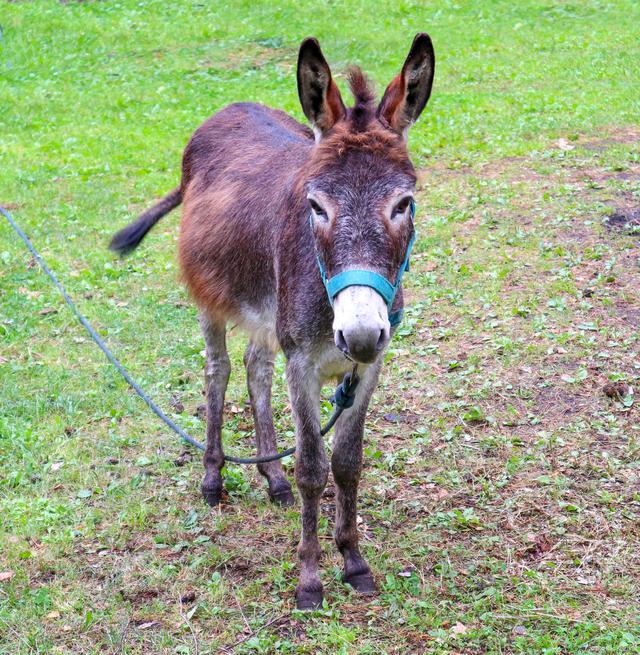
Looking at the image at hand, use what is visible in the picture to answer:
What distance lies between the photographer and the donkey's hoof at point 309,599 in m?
3.53

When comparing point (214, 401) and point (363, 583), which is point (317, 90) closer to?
point (214, 401)

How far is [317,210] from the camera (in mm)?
2957

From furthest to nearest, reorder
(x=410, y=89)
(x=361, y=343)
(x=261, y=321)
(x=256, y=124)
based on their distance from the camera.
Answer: (x=256, y=124)
(x=261, y=321)
(x=410, y=89)
(x=361, y=343)

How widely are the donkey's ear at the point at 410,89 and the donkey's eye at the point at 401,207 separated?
36 centimetres

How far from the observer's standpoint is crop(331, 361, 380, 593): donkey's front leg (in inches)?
139

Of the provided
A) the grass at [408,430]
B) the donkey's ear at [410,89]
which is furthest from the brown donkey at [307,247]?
the grass at [408,430]

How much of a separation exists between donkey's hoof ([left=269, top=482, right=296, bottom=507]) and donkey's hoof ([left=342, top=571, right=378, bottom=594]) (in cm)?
77

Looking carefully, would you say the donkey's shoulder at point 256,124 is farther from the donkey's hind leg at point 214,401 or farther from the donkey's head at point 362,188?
the donkey's head at point 362,188

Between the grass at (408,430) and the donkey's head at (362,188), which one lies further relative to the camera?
the grass at (408,430)

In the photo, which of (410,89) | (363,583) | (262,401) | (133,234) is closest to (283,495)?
(262,401)

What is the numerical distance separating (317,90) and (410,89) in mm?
346

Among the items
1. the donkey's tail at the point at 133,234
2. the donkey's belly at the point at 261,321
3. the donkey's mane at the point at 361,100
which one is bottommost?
the donkey's belly at the point at 261,321

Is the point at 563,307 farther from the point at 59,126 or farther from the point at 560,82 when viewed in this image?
the point at 59,126

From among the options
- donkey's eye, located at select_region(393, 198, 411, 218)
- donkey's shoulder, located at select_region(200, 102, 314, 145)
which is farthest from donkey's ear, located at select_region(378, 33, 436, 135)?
donkey's shoulder, located at select_region(200, 102, 314, 145)
